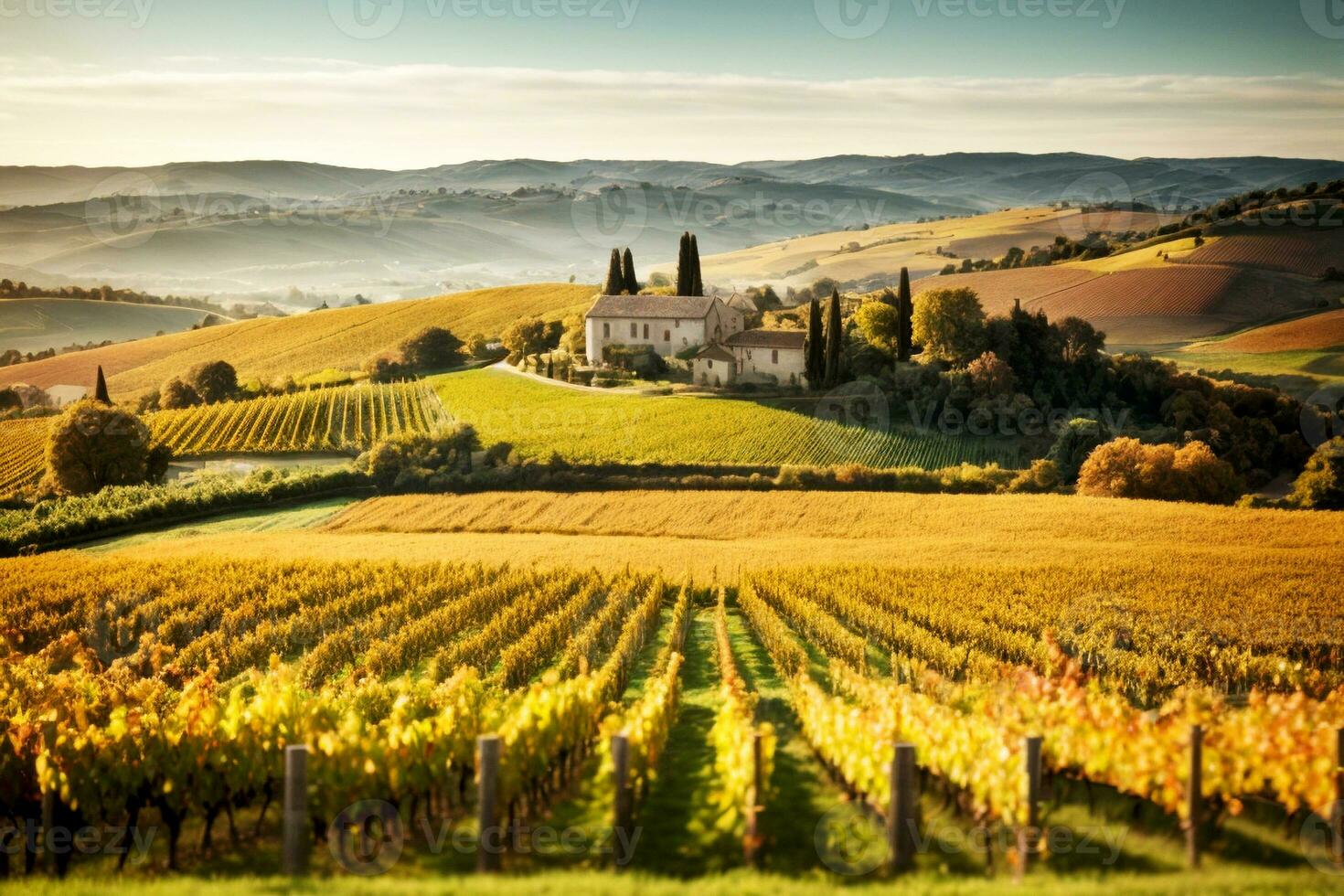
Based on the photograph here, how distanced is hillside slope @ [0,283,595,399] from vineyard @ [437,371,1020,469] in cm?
2399

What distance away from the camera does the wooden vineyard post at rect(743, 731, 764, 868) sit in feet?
29.4

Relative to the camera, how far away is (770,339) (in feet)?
196

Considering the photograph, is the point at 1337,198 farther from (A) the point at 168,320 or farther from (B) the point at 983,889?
(A) the point at 168,320

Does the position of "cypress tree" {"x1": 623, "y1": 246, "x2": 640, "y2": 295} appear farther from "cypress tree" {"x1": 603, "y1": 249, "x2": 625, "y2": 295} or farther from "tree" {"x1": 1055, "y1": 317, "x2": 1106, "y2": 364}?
"tree" {"x1": 1055, "y1": 317, "x2": 1106, "y2": 364}

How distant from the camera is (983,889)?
809cm

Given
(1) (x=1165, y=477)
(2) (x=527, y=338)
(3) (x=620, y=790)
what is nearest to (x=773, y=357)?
(2) (x=527, y=338)

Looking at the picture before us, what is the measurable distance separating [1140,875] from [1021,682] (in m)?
3.96

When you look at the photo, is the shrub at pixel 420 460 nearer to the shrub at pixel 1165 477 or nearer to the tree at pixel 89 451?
the tree at pixel 89 451

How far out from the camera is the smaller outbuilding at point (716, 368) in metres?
59.1

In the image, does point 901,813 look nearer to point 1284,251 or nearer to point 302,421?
point 302,421

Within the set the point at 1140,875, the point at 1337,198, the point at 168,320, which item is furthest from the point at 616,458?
the point at 1337,198

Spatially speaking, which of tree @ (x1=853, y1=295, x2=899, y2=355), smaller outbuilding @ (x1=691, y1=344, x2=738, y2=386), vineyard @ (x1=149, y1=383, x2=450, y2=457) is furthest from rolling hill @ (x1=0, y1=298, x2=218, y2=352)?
tree @ (x1=853, y1=295, x2=899, y2=355)

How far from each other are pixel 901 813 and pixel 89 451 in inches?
1636

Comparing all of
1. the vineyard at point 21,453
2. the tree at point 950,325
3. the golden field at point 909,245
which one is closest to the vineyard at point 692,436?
the tree at point 950,325
